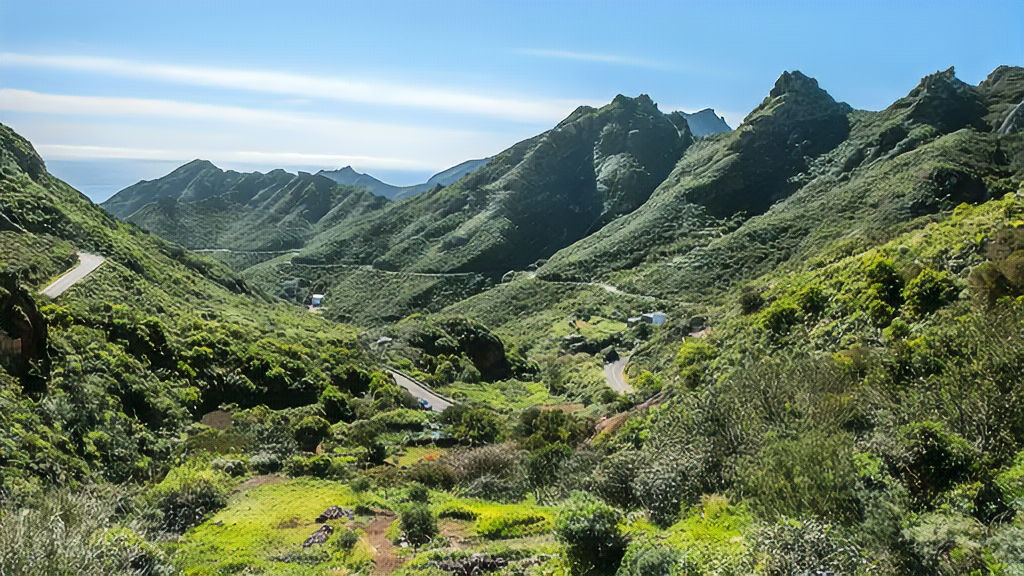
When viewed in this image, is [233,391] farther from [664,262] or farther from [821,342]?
[664,262]

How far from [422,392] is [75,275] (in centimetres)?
1932

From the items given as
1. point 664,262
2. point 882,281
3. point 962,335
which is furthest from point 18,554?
point 664,262

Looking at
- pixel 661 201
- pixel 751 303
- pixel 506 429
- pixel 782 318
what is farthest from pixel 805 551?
pixel 661 201

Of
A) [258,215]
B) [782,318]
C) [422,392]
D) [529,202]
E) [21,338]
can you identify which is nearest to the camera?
[21,338]

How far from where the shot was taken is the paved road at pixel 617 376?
1478 inches

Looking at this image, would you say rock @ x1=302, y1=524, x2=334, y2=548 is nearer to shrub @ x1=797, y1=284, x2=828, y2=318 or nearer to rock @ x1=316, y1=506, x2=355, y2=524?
rock @ x1=316, y1=506, x2=355, y2=524

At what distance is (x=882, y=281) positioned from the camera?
52.1ft

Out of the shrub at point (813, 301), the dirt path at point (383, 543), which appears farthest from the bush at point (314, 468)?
the shrub at point (813, 301)

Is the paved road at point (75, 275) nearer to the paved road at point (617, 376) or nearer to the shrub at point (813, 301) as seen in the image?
the paved road at point (617, 376)

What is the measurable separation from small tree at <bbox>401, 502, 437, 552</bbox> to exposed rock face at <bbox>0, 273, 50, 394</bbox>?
438 inches

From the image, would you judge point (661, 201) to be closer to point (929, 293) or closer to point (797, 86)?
point (797, 86)

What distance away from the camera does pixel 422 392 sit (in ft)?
115

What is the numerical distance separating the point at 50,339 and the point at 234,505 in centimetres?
939

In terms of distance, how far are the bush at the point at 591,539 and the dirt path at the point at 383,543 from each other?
3.19m
